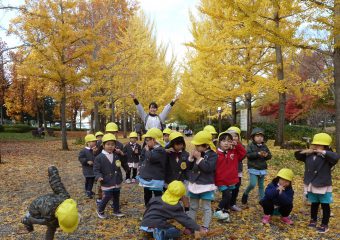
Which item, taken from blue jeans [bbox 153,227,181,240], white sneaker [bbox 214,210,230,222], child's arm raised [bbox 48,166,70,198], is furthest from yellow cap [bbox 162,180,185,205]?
white sneaker [bbox 214,210,230,222]

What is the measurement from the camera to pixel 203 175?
153 inches

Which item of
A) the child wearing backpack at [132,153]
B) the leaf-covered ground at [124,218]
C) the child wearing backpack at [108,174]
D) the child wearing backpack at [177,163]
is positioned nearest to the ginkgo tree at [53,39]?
the leaf-covered ground at [124,218]

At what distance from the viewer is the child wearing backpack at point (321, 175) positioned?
401cm

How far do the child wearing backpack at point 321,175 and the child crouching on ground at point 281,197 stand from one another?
24 cm

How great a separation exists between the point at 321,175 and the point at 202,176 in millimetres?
1543

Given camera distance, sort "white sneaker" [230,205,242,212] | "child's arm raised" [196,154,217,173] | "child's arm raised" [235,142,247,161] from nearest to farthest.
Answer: "child's arm raised" [196,154,217,173]
"child's arm raised" [235,142,247,161]
"white sneaker" [230,205,242,212]

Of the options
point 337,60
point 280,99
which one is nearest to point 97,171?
point 337,60

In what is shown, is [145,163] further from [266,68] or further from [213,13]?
[266,68]

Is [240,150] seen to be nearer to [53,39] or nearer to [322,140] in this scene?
[322,140]

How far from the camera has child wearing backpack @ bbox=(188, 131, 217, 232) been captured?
380cm

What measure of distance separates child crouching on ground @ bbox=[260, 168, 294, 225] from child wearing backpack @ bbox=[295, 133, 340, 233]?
0.24m

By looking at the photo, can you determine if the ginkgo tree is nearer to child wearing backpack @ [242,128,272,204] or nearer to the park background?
the park background

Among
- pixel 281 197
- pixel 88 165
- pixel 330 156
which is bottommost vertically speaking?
pixel 281 197

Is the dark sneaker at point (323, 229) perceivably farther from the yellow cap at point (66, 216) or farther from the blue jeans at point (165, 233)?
the yellow cap at point (66, 216)
